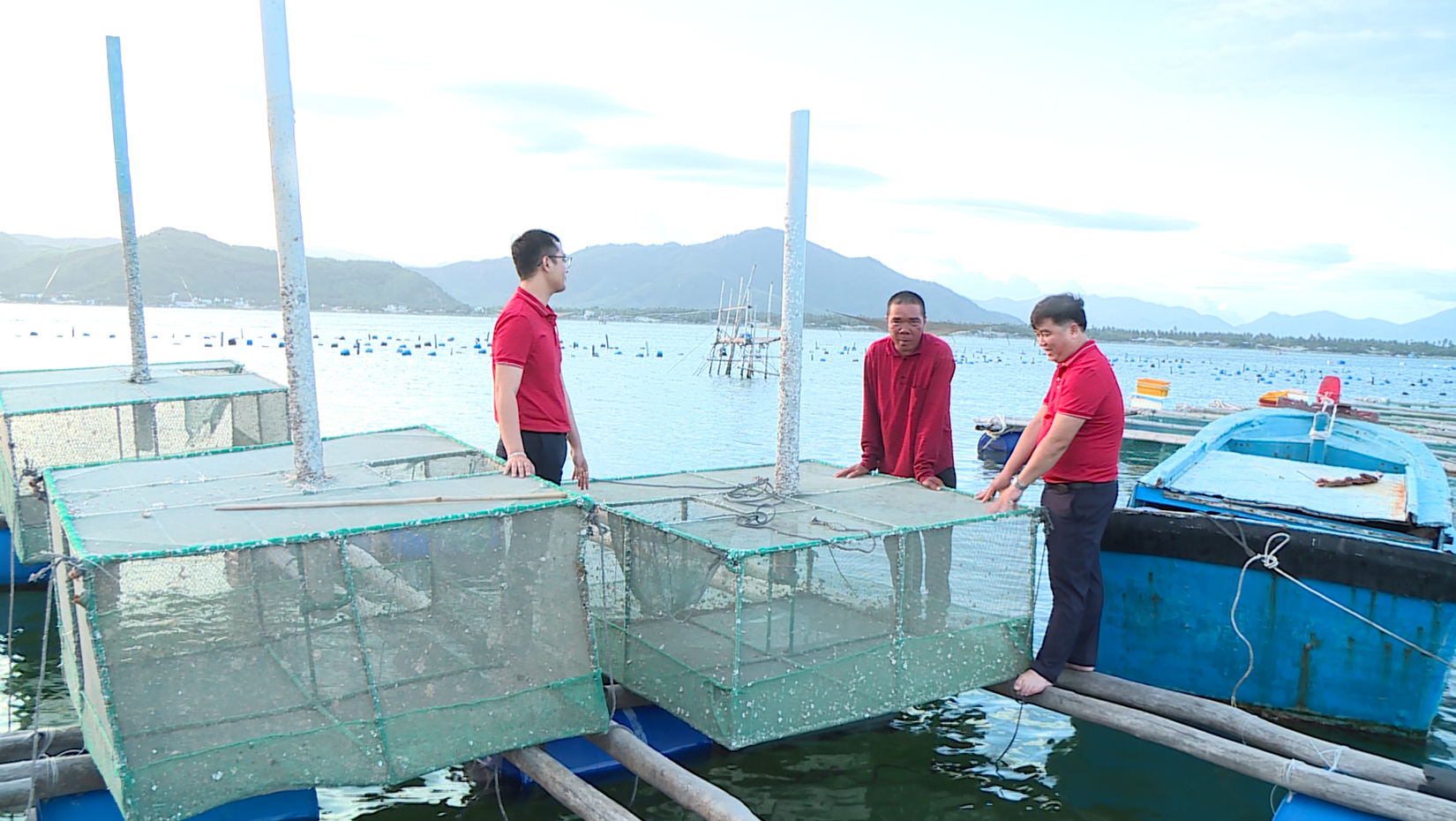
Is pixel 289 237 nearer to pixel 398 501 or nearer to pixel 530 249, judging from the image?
pixel 530 249

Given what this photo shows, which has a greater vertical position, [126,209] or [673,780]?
[126,209]

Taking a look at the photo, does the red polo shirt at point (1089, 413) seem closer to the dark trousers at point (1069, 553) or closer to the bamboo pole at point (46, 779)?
the dark trousers at point (1069, 553)

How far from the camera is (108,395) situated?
852 centimetres

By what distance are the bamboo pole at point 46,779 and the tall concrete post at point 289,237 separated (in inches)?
65.5

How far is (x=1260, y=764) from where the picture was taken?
5.00 meters

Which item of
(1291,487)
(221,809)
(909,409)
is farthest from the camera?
(1291,487)

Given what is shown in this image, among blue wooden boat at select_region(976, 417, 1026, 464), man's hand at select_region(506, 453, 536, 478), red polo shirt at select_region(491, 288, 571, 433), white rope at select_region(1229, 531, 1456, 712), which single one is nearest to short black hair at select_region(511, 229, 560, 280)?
red polo shirt at select_region(491, 288, 571, 433)

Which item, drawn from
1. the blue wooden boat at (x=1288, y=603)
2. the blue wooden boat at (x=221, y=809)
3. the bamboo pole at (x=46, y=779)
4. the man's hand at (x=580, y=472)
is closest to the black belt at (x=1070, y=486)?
the blue wooden boat at (x=1288, y=603)

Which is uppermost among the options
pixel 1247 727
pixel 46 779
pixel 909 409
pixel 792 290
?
pixel 792 290

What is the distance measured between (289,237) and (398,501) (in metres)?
1.58

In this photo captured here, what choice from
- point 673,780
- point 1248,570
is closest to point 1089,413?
point 1248,570

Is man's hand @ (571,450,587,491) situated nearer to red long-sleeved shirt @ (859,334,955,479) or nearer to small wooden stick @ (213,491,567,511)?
small wooden stick @ (213,491,567,511)

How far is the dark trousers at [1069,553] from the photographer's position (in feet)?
19.2

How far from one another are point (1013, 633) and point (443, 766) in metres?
3.42
